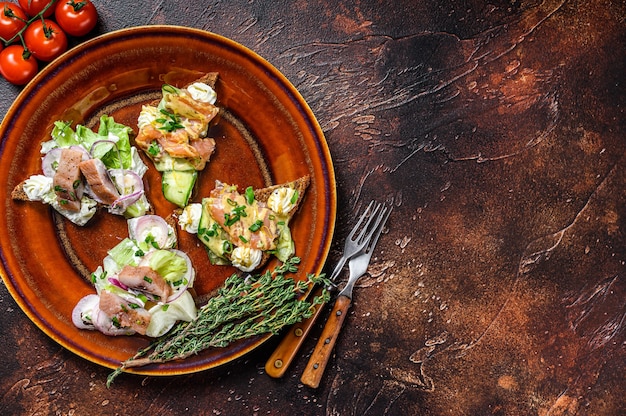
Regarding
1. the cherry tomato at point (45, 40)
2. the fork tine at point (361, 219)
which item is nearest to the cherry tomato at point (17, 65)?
the cherry tomato at point (45, 40)

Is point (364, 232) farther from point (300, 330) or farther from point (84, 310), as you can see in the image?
point (84, 310)

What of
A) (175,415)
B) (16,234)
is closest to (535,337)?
(175,415)

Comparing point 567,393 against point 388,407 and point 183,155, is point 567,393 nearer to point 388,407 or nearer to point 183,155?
point 388,407

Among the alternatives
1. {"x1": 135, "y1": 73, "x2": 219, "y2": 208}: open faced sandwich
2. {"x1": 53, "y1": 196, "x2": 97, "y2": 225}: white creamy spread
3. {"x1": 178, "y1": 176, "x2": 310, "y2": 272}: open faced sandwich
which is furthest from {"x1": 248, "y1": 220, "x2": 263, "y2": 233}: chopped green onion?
{"x1": 53, "y1": 196, "x2": 97, "y2": 225}: white creamy spread

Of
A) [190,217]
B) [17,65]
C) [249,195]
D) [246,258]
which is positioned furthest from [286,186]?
[17,65]

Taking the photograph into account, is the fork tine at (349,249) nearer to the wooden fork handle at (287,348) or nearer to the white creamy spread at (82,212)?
the wooden fork handle at (287,348)

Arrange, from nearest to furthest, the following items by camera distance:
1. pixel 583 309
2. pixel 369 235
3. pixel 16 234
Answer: pixel 16 234 < pixel 369 235 < pixel 583 309

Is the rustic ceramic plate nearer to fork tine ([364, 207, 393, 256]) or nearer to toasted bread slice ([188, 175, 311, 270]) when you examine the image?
toasted bread slice ([188, 175, 311, 270])
